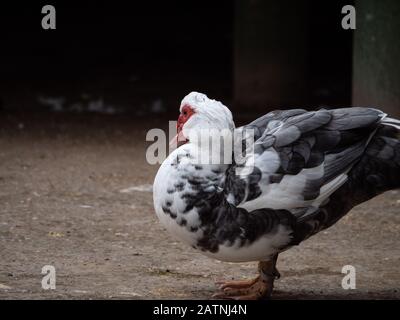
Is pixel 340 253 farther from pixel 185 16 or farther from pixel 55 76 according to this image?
pixel 185 16

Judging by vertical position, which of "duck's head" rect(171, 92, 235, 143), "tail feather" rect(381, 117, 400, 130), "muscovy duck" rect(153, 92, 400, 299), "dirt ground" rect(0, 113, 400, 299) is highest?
"duck's head" rect(171, 92, 235, 143)

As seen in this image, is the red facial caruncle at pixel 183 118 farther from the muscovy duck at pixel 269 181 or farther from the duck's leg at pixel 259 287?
the duck's leg at pixel 259 287

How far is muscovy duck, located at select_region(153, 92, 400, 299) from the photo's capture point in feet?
11.7

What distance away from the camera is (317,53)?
37.1 feet

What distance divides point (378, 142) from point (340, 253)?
1031 mm

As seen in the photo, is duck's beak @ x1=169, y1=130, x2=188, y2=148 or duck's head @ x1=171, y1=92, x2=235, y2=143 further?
duck's beak @ x1=169, y1=130, x2=188, y2=148

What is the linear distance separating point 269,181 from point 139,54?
776 cm

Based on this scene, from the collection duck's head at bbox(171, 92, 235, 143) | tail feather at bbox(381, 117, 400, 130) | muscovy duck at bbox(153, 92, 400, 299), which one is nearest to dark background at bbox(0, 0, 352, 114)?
tail feather at bbox(381, 117, 400, 130)

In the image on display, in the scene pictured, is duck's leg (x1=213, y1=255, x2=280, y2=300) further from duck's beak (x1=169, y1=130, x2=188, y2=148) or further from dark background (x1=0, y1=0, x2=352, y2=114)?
dark background (x1=0, y1=0, x2=352, y2=114)

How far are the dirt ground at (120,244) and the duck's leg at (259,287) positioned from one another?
0.09 m

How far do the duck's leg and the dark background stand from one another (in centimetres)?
525

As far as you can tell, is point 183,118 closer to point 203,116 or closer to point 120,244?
point 203,116

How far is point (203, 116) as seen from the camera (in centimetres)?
359

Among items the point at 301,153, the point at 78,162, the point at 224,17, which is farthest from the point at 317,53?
the point at 301,153
